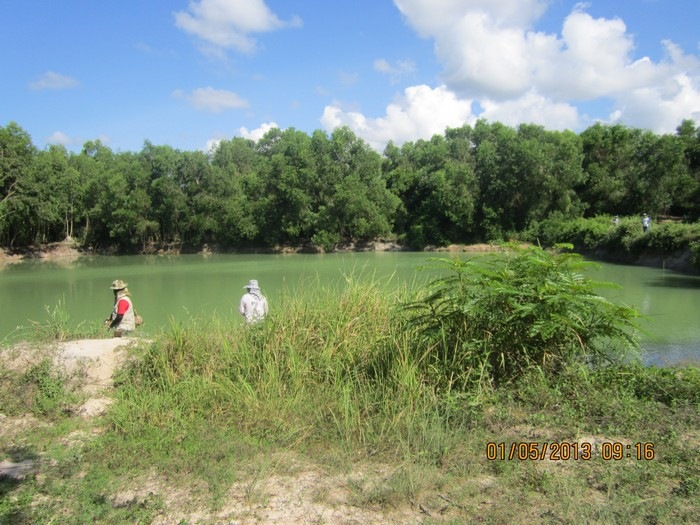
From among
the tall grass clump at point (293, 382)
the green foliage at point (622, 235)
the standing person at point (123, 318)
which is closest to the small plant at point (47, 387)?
the tall grass clump at point (293, 382)

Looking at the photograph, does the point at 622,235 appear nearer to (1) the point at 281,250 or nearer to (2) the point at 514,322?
(2) the point at 514,322

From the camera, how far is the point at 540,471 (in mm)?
3170

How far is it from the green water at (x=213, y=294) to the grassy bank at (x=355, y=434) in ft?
4.11

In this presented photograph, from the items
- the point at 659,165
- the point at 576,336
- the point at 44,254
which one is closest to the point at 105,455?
the point at 576,336

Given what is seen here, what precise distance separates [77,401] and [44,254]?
42547mm

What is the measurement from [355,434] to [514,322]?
59.4 inches

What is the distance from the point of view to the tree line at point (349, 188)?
36938mm

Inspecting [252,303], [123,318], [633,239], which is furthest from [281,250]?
[252,303]

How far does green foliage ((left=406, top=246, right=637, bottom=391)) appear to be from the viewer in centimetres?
411

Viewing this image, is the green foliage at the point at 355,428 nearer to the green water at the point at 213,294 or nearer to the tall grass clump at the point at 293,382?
the tall grass clump at the point at 293,382
